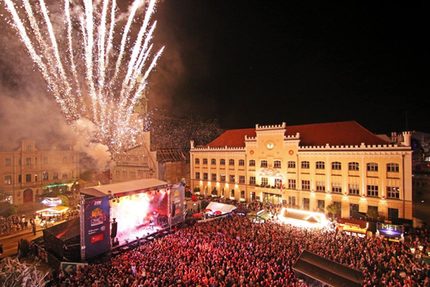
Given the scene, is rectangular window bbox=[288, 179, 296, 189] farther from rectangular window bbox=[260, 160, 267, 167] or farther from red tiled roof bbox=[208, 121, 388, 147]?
red tiled roof bbox=[208, 121, 388, 147]

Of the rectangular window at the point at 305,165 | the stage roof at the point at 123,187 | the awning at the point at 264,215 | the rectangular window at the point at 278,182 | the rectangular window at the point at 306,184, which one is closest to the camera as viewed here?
the stage roof at the point at 123,187

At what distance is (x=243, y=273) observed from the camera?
49.8ft

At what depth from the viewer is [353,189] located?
30688 mm

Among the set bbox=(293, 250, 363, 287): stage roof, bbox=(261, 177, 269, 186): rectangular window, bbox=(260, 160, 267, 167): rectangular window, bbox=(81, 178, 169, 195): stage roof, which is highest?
bbox=(260, 160, 267, 167): rectangular window

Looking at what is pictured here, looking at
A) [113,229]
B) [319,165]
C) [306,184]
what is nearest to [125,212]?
[113,229]

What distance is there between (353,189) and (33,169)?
4996 cm

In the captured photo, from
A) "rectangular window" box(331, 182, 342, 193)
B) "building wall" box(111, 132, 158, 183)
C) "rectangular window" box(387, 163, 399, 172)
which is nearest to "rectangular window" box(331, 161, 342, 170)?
"rectangular window" box(331, 182, 342, 193)

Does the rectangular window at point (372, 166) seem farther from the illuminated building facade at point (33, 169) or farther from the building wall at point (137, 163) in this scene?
the illuminated building facade at point (33, 169)

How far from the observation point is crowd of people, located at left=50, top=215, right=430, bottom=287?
14.8m

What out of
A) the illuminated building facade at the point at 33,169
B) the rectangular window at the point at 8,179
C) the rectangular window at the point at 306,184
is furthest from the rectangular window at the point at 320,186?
the rectangular window at the point at 8,179

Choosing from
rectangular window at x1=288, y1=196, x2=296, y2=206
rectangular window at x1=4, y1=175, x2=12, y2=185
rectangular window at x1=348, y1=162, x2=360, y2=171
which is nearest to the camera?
rectangular window at x1=348, y1=162, x2=360, y2=171

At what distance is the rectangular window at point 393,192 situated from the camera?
28.0 metres

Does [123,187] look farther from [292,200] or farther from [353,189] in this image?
[353,189]

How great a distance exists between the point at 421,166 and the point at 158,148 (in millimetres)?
70602
